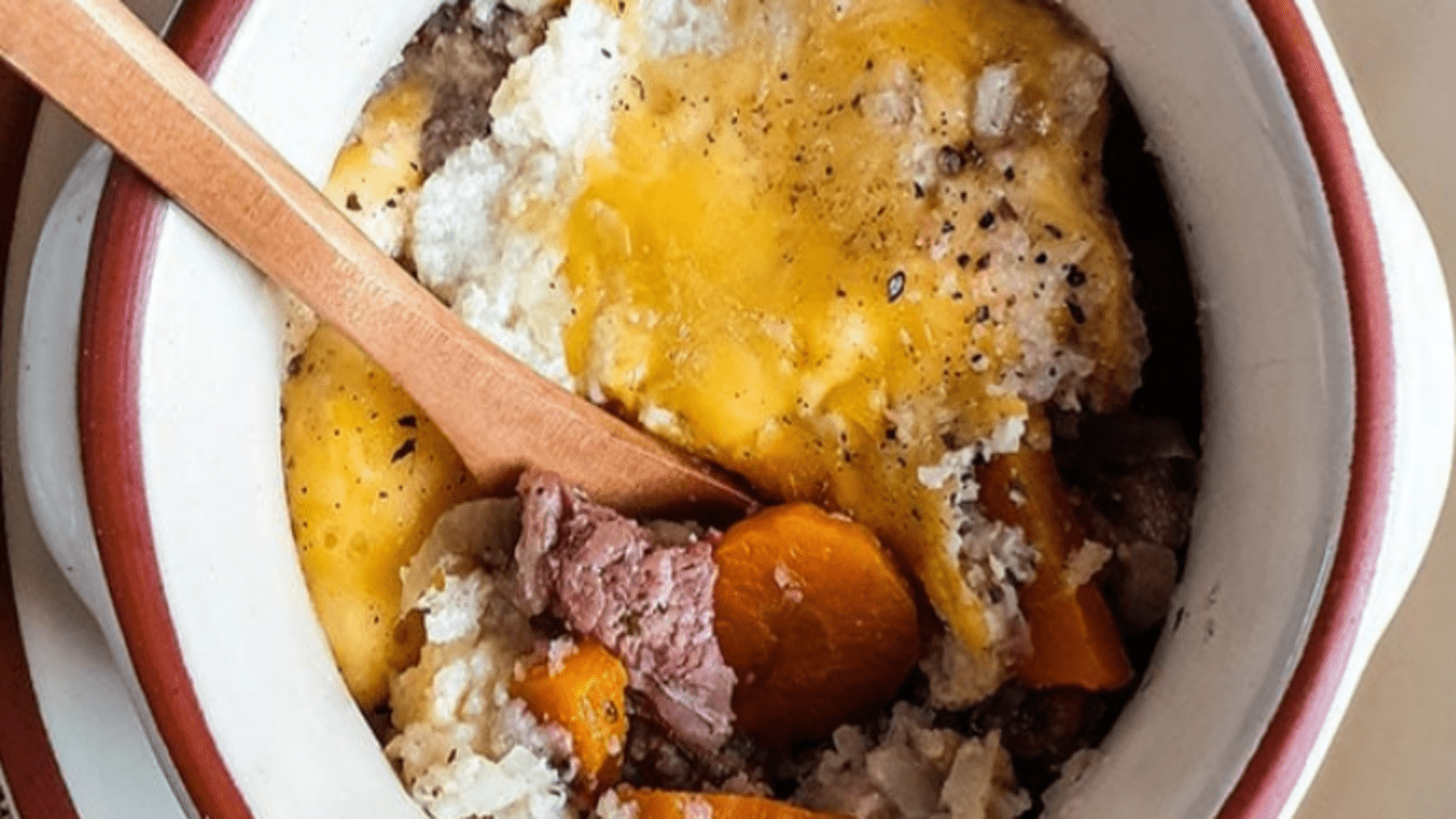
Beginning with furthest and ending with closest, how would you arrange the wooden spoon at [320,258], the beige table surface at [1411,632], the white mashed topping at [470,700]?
1. the beige table surface at [1411,632]
2. the white mashed topping at [470,700]
3. the wooden spoon at [320,258]

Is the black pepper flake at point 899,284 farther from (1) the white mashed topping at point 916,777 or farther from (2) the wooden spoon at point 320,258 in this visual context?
(1) the white mashed topping at point 916,777

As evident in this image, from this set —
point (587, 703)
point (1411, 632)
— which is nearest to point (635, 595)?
point (587, 703)

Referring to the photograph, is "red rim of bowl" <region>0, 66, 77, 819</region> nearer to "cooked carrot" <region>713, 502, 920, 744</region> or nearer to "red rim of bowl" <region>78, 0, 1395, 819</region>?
"red rim of bowl" <region>78, 0, 1395, 819</region>

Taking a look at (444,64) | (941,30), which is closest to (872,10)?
(941,30)

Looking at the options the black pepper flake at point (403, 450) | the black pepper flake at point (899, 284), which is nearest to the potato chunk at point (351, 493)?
the black pepper flake at point (403, 450)

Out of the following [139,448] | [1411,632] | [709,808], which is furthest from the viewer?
[1411,632]

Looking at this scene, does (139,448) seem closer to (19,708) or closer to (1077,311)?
(19,708)

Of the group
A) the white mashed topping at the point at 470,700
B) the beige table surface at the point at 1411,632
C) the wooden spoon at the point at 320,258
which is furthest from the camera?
the beige table surface at the point at 1411,632
